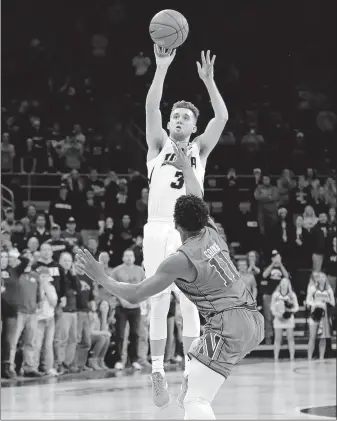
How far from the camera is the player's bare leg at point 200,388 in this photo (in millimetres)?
7773

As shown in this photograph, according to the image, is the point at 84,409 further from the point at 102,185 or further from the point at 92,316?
the point at 102,185

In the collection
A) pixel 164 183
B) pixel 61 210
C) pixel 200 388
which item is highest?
pixel 61 210

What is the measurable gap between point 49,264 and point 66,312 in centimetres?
99

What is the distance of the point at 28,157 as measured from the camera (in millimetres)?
23828

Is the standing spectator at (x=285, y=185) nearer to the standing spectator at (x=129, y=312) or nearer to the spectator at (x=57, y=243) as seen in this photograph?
the standing spectator at (x=129, y=312)

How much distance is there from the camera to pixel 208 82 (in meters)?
9.16

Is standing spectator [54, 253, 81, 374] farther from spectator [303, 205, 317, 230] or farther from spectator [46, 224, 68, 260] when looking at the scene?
spectator [303, 205, 317, 230]

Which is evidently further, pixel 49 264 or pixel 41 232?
pixel 41 232

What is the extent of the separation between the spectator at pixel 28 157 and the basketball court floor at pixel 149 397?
6.90m

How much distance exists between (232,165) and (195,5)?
563 cm

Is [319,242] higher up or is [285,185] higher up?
[285,185]

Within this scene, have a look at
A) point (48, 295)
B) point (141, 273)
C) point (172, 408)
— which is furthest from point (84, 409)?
point (141, 273)

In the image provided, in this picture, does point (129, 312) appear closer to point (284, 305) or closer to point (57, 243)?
point (57, 243)

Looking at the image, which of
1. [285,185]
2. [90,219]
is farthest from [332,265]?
[90,219]
